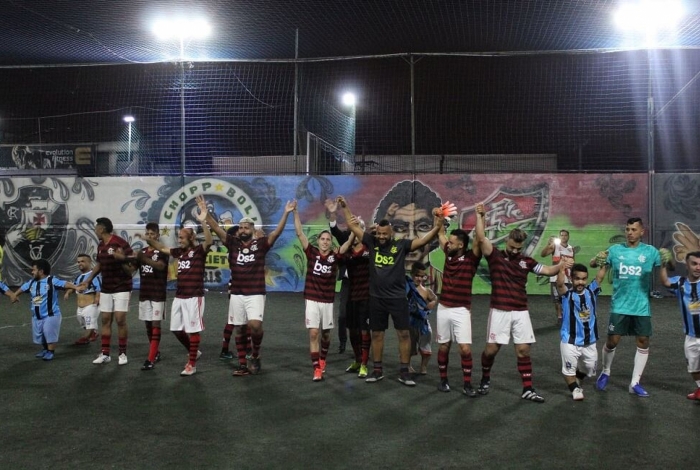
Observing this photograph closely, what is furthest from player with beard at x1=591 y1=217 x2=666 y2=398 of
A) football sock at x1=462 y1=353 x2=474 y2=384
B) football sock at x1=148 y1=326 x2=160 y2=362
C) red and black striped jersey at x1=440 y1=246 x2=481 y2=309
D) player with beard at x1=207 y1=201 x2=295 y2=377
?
football sock at x1=148 y1=326 x2=160 y2=362

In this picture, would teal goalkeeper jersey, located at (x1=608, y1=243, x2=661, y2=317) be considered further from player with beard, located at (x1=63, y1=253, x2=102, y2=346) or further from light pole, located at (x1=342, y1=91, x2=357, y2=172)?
light pole, located at (x1=342, y1=91, x2=357, y2=172)

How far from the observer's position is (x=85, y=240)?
17.2m

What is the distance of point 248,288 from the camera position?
7625 mm

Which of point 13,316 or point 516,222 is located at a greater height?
point 516,222

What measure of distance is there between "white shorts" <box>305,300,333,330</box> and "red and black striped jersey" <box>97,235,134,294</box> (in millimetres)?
2765

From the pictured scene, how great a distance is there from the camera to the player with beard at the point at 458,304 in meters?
6.67

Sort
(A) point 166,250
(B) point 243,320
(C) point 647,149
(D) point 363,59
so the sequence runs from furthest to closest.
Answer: (D) point 363,59 → (C) point 647,149 → (A) point 166,250 → (B) point 243,320

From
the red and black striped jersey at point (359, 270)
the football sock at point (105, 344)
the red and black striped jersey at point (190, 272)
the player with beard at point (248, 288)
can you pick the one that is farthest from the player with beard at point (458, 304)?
the football sock at point (105, 344)

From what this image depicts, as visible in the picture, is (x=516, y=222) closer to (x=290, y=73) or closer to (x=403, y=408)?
(x=290, y=73)

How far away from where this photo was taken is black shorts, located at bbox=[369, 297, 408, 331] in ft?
23.2


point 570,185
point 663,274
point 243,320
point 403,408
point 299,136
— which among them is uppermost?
point 299,136

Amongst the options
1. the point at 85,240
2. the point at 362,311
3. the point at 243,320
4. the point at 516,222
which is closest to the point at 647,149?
the point at 516,222

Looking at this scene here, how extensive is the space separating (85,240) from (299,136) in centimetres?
701

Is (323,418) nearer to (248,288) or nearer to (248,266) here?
(248,288)
